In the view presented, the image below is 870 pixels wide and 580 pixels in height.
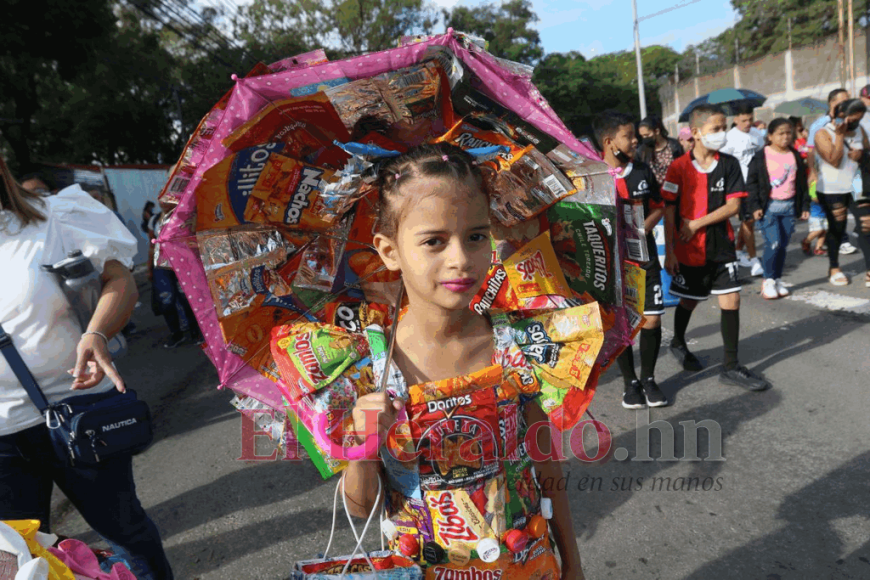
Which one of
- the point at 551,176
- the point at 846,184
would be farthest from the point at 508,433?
the point at 846,184

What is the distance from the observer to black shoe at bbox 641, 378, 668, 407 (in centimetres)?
448

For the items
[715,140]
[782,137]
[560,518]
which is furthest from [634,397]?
[782,137]

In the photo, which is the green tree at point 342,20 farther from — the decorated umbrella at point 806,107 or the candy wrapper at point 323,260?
the candy wrapper at point 323,260

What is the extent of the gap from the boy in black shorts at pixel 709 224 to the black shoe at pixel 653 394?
0.60m

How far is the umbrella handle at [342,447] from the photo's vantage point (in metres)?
1.36

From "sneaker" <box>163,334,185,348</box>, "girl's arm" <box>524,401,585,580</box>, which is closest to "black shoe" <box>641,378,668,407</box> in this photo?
"girl's arm" <box>524,401,585,580</box>

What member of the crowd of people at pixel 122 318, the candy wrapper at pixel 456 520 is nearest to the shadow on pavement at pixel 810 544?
the crowd of people at pixel 122 318

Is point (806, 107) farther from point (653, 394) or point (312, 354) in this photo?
point (312, 354)

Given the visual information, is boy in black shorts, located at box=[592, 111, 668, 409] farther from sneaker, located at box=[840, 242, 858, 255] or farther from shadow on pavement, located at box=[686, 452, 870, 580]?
sneaker, located at box=[840, 242, 858, 255]

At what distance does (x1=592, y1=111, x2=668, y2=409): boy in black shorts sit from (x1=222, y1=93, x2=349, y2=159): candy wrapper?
3268 mm

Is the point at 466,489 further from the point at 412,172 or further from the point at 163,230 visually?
the point at 163,230

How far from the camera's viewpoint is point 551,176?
1.57 m

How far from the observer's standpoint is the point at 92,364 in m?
1.97

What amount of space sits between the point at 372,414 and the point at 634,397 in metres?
3.53
